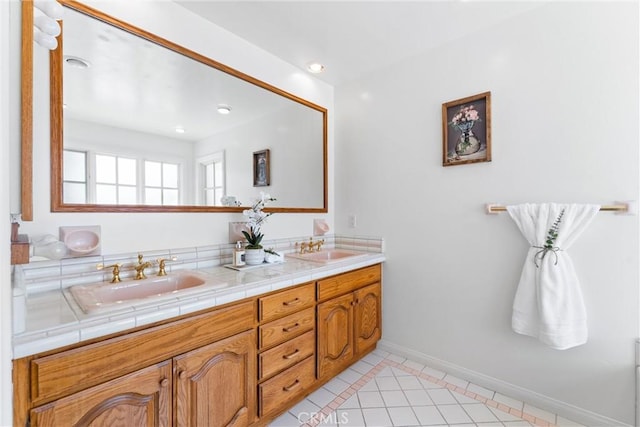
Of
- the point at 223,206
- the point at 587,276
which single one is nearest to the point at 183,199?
the point at 223,206

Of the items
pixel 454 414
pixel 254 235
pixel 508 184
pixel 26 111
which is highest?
pixel 26 111

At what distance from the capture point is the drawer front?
34.8 inches

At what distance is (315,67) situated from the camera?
2424mm

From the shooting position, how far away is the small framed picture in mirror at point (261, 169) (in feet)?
7.09

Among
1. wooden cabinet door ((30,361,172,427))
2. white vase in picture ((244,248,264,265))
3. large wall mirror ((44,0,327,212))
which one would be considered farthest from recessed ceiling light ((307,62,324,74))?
wooden cabinet door ((30,361,172,427))

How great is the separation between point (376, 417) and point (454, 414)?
459mm

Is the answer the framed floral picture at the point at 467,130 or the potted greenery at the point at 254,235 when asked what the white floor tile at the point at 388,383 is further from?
the framed floral picture at the point at 467,130

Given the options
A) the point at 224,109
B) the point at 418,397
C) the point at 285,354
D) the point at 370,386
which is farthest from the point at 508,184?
the point at 224,109

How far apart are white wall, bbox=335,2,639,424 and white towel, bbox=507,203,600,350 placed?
0.09 meters

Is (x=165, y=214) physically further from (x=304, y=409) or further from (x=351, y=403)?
(x=351, y=403)

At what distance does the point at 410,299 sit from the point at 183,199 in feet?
5.88

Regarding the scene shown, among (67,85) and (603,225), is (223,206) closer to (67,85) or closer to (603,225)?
(67,85)

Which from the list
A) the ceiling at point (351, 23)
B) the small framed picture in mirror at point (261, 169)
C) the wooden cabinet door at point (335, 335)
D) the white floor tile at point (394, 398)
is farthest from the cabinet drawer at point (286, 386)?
the ceiling at point (351, 23)

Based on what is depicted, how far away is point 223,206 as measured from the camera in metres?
1.96
